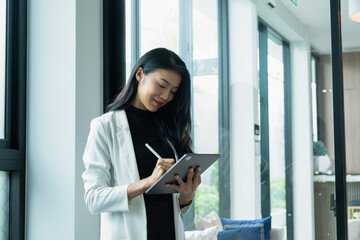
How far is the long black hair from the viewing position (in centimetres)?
203

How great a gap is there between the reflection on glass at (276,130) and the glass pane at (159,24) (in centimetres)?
63

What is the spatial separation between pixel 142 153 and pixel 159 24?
1469mm

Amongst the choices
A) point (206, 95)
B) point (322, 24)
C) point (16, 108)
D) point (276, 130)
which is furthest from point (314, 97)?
point (16, 108)

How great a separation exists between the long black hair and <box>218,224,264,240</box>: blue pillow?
916 millimetres

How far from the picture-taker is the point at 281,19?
2826 mm

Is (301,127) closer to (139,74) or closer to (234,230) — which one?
(234,230)

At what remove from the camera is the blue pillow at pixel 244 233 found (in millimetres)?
2783

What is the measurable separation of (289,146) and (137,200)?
1158 millimetres

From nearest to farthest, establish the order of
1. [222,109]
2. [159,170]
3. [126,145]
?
[159,170] → [126,145] → [222,109]

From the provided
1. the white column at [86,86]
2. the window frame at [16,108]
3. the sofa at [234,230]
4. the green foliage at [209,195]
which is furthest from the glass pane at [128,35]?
the sofa at [234,230]

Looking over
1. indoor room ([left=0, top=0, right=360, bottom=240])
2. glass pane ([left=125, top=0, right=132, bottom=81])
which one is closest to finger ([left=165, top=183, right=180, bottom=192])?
indoor room ([left=0, top=0, right=360, bottom=240])

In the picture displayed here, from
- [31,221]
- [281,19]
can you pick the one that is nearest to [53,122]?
[31,221]

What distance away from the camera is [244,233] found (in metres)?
2.82

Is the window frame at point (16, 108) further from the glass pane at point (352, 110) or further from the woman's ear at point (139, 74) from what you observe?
the glass pane at point (352, 110)
